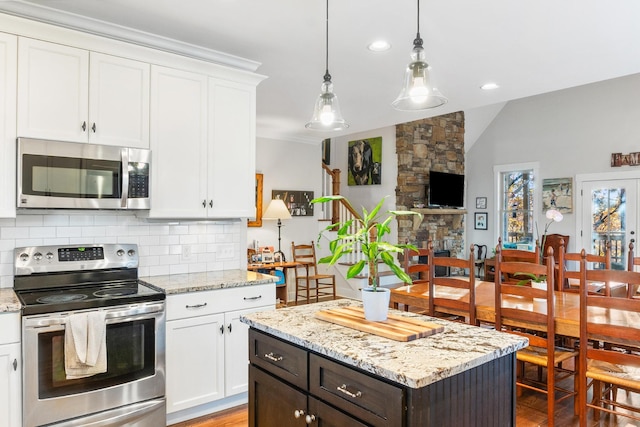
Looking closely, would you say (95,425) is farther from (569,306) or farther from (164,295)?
(569,306)

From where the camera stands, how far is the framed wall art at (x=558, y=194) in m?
7.79

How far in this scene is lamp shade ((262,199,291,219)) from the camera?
627 cm

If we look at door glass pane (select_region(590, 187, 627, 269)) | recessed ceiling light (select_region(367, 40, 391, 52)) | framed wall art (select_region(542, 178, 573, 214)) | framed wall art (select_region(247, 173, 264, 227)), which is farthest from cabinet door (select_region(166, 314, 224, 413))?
framed wall art (select_region(542, 178, 573, 214))

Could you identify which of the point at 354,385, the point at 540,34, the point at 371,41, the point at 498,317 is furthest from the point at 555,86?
the point at 354,385

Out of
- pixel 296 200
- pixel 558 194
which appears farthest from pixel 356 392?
pixel 558 194

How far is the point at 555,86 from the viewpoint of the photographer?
4035mm

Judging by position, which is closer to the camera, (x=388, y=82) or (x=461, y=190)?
(x=388, y=82)

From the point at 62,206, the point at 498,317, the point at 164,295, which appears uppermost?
the point at 62,206

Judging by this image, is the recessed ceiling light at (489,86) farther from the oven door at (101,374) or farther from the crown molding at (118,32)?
the oven door at (101,374)

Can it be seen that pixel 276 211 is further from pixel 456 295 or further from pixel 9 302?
pixel 9 302

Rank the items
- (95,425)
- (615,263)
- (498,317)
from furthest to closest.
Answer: (615,263), (498,317), (95,425)

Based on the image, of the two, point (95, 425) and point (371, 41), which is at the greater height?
point (371, 41)

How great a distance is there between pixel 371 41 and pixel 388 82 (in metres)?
1.01

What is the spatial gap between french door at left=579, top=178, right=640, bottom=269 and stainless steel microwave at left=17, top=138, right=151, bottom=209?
723 cm
